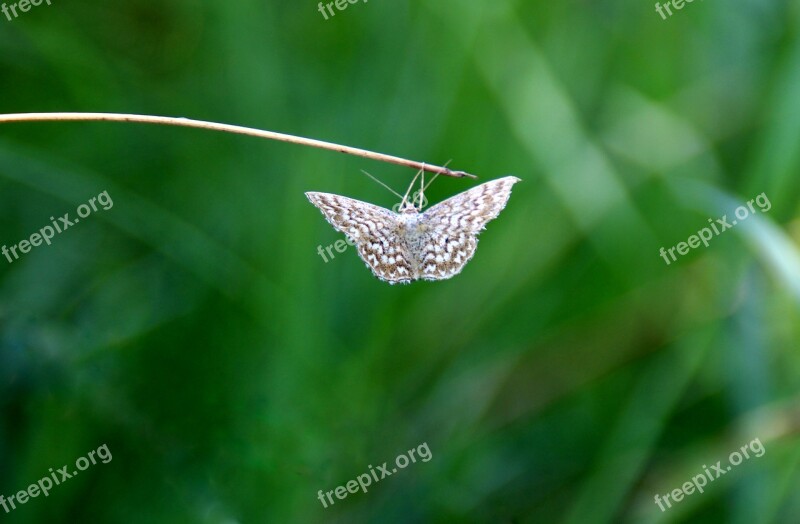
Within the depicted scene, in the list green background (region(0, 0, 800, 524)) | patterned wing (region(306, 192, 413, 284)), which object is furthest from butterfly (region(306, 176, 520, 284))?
green background (region(0, 0, 800, 524))

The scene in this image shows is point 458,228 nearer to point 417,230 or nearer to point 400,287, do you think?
point 417,230

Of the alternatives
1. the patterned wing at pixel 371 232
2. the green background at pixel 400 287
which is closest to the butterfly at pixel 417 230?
the patterned wing at pixel 371 232

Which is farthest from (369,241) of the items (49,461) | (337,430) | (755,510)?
(755,510)

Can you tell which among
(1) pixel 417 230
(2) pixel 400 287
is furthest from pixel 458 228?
(2) pixel 400 287

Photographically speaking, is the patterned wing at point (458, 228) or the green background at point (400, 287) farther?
the green background at point (400, 287)

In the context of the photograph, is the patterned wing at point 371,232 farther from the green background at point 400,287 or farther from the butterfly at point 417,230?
the green background at point 400,287
